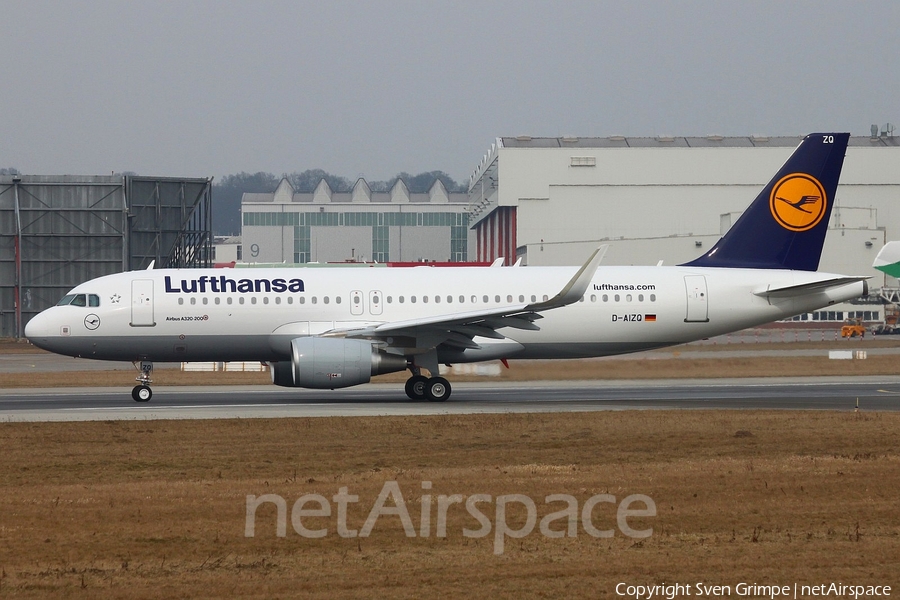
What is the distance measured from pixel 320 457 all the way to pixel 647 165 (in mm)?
77471

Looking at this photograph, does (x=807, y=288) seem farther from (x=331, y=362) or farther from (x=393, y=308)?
Answer: (x=331, y=362)

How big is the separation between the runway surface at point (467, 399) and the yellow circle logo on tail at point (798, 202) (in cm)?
470

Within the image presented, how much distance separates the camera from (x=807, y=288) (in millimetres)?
28672

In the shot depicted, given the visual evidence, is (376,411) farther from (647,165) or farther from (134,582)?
(647,165)

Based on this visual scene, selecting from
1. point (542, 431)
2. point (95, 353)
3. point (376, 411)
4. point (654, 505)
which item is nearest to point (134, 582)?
point (654, 505)

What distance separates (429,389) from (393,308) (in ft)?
8.42

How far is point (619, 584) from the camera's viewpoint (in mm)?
9211

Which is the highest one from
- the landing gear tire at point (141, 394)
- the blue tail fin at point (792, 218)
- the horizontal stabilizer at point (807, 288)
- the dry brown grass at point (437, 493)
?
the blue tail fin at point (792, 218)

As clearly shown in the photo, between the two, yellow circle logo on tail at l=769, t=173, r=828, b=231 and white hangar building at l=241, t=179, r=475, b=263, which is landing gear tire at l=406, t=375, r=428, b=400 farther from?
white hangar building at l=241, t=179, r=475, b=263

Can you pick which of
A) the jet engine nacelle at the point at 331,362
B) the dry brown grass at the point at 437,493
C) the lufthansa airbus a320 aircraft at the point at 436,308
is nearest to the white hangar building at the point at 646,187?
the lufthansa airbus a320 aircraft at the point at 436,308

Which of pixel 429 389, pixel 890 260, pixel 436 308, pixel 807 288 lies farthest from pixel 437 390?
pixel 890 260

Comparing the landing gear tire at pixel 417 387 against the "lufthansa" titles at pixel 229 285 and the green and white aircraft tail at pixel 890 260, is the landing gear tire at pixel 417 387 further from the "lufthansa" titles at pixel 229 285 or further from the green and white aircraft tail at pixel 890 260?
the green and white aircraft tail at pixel 890 260

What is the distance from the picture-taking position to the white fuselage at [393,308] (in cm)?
2741

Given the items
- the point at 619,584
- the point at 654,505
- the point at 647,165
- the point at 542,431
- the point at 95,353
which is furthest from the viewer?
the point at 647,165
